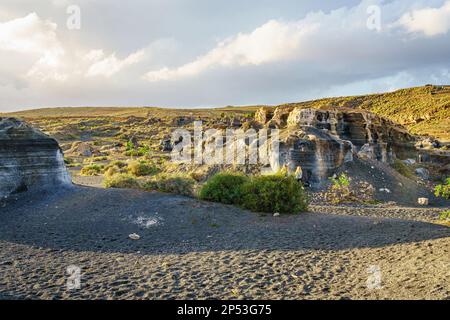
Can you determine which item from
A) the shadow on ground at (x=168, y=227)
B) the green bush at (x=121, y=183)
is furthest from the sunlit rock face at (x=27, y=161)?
the green bush at (x=121, y=183)

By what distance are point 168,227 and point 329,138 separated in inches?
464

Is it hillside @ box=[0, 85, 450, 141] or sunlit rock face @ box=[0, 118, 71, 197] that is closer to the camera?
sunlit rock face @ box=[0, 118, 71, 197]

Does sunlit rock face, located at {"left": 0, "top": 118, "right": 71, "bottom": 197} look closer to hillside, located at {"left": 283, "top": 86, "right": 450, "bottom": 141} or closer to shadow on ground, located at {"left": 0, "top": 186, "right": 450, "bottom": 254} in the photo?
shadow on ground, located at {"left": 0, "top": 186, "right": 450, "bottom": 254}

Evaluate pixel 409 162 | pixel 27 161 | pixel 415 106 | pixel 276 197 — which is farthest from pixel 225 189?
pixel 415 106

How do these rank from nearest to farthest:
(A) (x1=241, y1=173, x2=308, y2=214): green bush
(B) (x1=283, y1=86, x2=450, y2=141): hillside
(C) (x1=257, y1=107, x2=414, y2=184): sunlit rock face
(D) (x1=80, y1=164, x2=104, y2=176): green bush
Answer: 1. (A) (x1=241, y1=173, x2=308, y2=214): green bush
2. (C) (x1=257, y1=107, x2=414, y2=184): sunlit rock face
3. (D) (x1=80, y1=164, x2=104, y2=176): green bush
4. (B) (x1=283, y1=86, x2=450, y2=141): hillside

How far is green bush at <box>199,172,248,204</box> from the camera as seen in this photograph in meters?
12.8

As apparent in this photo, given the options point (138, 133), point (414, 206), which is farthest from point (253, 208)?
point (138, 133)

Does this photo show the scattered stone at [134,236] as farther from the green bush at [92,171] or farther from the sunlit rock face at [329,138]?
the green bush at [92,171]

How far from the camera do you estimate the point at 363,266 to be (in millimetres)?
6953

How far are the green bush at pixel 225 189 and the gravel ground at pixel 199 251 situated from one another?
0.68m

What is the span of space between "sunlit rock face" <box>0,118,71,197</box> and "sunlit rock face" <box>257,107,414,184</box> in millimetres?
9842

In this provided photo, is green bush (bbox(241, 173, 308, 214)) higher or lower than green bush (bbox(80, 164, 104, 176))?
higher

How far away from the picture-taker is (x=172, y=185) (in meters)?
14.1

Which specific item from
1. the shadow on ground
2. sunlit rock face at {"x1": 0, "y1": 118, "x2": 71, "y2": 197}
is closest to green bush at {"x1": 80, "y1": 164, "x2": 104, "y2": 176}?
sunlit rock face at {"x1": 0, "y1": 118, "x2": 71, "y2": 197}
